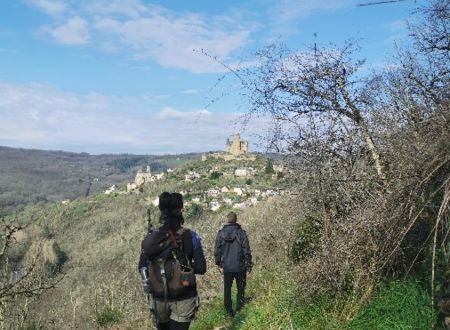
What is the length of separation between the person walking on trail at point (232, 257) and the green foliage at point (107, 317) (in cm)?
524

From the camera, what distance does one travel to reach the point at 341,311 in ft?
16.4

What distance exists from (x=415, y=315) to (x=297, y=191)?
250 centimetres

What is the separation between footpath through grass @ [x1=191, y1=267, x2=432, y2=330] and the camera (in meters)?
4.25

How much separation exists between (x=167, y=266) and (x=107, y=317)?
8.68 meters

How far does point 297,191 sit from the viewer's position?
6.37 metres

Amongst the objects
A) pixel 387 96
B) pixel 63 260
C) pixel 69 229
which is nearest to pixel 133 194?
pixel 69 229

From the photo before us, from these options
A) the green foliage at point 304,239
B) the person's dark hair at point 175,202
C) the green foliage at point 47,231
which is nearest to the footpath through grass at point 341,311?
the green foliage at point 304,239

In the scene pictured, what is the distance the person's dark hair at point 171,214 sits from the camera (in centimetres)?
449

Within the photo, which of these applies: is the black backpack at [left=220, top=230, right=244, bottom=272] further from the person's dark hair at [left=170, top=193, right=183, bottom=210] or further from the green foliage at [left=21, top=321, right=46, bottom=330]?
the green foliage at [left=21, top=321, right=46, bottom=330]

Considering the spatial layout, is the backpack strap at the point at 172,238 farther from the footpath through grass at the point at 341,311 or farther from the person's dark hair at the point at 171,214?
the footpath through grass at the point at 341,311

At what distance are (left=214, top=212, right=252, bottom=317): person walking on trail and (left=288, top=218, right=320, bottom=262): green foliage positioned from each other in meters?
0.96

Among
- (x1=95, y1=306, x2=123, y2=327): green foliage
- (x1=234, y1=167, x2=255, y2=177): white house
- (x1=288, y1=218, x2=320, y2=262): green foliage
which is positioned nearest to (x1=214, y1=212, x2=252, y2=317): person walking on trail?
(x1=288, y1=218, x2=320, y2=262): green foliage

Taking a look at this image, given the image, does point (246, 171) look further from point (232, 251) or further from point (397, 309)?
point (397, 309)

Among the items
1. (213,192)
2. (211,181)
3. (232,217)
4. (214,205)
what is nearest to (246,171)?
(214,205)
